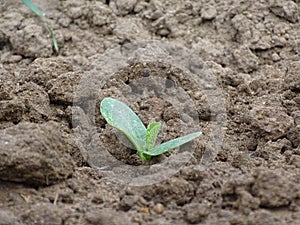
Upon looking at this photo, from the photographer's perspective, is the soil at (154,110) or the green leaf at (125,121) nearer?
the soil at (154,110)

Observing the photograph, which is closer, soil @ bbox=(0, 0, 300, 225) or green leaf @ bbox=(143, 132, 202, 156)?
soil @ bbox=(0, 0, 300, 225)

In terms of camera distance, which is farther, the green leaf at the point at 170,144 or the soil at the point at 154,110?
the green leaf at the point at 170,144

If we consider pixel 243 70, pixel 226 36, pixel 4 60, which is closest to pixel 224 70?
pixel 243 70

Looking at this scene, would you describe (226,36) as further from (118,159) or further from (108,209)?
(108,209)

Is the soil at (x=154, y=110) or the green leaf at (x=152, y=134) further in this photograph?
the green leaf at (x=152, y=134)

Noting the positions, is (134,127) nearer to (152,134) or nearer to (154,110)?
(152,134)
